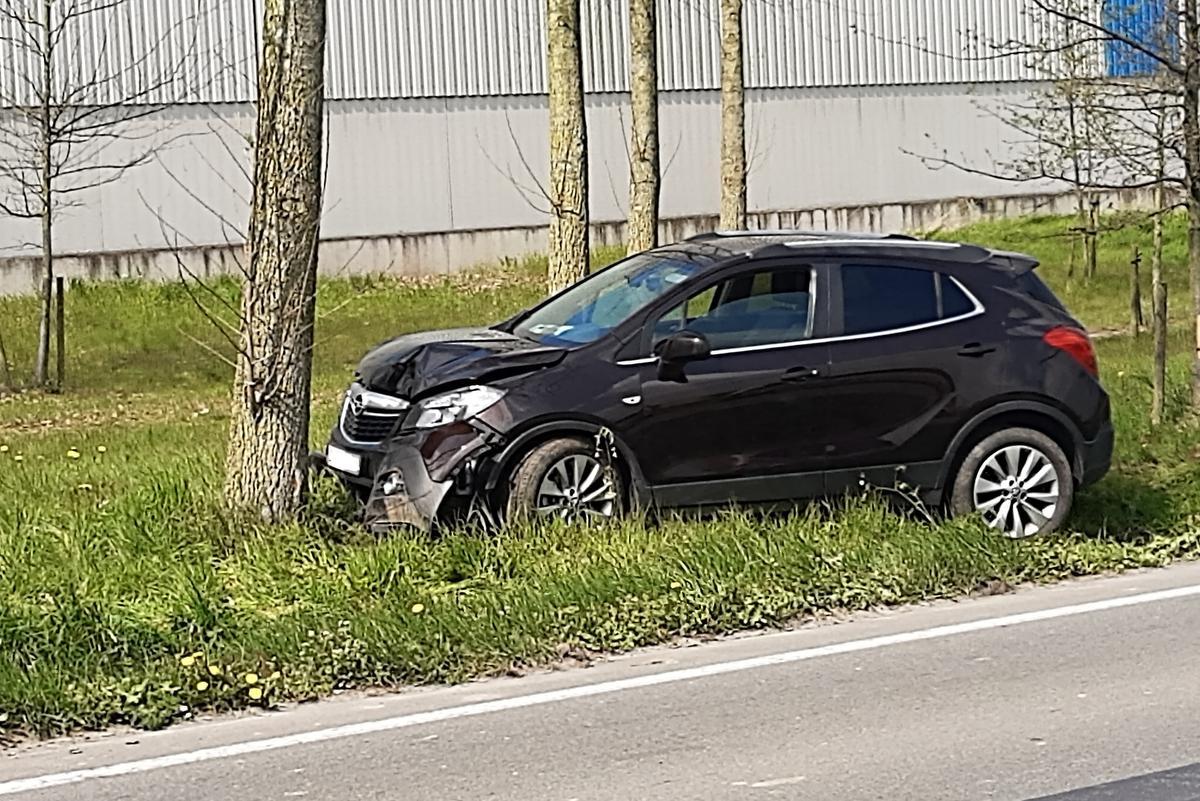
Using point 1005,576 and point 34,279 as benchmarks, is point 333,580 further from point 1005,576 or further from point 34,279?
point 34,279

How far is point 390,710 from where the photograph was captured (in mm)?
7379

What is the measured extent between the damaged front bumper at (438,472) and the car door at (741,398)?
83 cm

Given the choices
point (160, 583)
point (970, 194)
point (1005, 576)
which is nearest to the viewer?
point (160, 583)

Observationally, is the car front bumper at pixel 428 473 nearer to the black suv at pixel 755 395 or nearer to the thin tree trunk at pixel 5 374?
the black suv at pixel 755 395

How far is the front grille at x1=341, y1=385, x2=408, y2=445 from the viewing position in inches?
400

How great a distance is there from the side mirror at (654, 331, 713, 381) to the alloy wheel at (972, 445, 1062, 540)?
183 centimetres

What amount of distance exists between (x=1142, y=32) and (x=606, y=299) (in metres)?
10.5

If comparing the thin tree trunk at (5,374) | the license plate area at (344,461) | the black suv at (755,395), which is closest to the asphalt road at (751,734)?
the black suv at (755,395)

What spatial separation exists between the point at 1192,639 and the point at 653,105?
1089cm

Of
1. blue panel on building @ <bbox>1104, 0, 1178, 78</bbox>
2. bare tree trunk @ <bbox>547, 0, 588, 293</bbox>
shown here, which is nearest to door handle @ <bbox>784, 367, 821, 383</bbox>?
bare tree trunk @ <bbox>547, 0, 588, 293</bbox>

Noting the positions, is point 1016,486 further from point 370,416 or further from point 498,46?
point 498,46

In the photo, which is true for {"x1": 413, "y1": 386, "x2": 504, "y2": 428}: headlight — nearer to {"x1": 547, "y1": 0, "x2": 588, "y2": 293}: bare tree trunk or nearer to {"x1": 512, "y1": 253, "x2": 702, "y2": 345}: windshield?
{"x1": 512, "y1": 253, "x2": 702, "y2": 345}: windshield

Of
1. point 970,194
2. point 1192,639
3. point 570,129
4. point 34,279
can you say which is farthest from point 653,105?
point 970,194

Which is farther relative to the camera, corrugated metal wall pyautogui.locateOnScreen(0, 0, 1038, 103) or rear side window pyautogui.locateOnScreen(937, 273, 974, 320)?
corrugated metal wall pyautogui.locateOnScreen(0, 0, 1038, 103)
